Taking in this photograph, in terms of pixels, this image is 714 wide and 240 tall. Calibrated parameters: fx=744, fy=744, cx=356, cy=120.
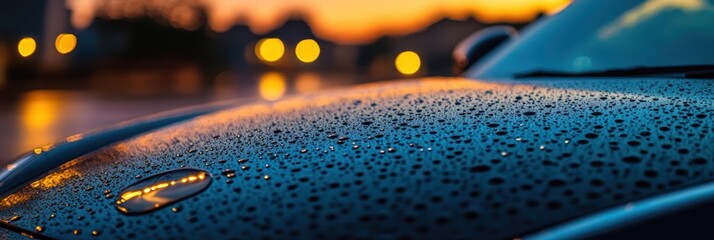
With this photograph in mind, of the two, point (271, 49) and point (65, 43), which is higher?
point (65, 43)

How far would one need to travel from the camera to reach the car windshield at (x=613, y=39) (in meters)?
2.07

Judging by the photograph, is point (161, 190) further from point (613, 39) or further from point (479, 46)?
point (479, 46)

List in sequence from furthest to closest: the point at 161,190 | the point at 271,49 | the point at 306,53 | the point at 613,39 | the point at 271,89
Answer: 1. the point at 306,53
2. the point at 271,49
3. the point at 271,89
4. the point at 613,39
5. the point at 161,190

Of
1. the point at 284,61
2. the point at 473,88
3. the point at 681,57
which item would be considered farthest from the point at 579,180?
the point at 284,61

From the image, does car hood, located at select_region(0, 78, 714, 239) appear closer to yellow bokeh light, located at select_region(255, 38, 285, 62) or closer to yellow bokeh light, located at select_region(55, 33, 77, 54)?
yellow bokeh light, located at select_region(55, 33, 77, 54)

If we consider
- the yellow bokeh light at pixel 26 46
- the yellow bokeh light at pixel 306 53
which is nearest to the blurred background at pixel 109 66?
the yellow bokeh light at pixel 26 46

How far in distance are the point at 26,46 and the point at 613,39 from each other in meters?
30.8

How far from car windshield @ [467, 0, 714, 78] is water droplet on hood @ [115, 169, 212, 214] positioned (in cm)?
131

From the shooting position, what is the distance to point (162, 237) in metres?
1.05

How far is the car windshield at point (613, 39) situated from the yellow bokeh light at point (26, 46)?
29.8 metres

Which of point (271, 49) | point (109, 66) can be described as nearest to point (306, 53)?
point (271, 49)

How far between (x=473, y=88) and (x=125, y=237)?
1007 millimetres

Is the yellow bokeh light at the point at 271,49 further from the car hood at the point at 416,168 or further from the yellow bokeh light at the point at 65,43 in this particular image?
the car hood at the point at 416,168

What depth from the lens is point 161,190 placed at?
1.25 m
